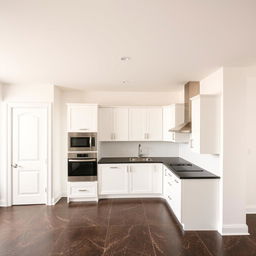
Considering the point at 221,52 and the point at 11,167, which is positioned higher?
the point at 221,52

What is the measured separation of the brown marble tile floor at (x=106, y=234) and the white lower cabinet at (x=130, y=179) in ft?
1.53

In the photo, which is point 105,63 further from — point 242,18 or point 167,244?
point 167,244

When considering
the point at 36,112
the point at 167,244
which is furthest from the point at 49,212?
the point at 167,244

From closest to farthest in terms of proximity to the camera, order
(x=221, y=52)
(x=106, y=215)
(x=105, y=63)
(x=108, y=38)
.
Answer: (x=108, y=38) → (x=221, y=52) → (x=105, y=63) → (x=106, y=215)

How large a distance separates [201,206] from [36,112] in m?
3.67

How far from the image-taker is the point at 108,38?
188 cm

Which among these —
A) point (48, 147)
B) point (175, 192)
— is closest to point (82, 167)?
point (48, 147)

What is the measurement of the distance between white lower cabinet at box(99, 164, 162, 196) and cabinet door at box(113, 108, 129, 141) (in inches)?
27.4

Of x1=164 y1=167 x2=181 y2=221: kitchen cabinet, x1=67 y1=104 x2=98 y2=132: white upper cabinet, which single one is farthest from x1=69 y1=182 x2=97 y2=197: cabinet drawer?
x1=164 y1=167 x2=181 y2=221: kitchen cabinet

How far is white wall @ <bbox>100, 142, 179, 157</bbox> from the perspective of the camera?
461 cm

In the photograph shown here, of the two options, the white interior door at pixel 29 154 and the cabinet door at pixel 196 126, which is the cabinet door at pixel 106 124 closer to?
the white interior door at pixel 29 154

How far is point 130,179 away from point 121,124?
4.33 feet

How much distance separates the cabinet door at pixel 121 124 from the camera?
4281mm

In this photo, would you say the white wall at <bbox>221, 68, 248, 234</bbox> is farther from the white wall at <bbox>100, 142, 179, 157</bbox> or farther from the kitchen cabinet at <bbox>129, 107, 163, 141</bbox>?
the white wall at <bbox>100, 142, 179, 157</bbox>
